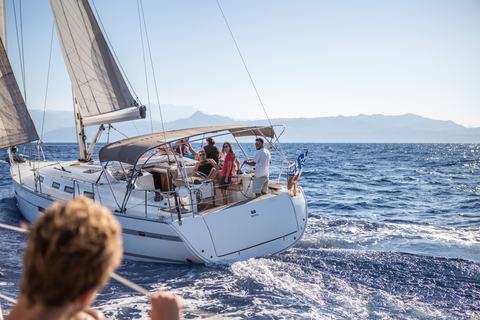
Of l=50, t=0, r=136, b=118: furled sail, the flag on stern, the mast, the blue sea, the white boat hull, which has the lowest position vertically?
the blue sea

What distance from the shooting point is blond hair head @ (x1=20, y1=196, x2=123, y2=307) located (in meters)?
0.94

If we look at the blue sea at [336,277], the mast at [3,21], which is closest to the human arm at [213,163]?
the blue sea at [336,277]

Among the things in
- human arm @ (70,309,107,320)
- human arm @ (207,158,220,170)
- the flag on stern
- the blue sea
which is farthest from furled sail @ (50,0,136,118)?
human arm @ (70,309,107,320)

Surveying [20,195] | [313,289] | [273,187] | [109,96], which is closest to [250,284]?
[313,289]

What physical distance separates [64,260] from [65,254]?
0.01 m

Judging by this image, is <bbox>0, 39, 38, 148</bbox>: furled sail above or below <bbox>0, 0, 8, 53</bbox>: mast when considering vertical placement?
below

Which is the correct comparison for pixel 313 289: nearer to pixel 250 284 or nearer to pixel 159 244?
pixel 250 284

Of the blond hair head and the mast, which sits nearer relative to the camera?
the blond hair head

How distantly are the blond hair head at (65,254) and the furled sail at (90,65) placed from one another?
8.99 metres

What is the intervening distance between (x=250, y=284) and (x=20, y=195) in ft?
24.0

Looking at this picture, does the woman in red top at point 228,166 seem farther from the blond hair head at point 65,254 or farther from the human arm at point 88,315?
the blond hair head at point 65,254

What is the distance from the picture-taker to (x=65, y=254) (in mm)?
936

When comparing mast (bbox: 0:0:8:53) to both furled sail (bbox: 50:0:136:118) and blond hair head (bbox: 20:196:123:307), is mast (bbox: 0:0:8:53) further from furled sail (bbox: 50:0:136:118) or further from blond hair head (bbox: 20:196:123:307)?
blond hair head (bbox: 20:196:123:307)

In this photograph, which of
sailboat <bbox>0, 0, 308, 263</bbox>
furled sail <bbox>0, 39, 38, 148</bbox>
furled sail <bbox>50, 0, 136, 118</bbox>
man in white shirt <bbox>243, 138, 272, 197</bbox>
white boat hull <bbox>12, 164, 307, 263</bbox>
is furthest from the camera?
furled sail <bbox>50, 0, 136, 118</bbox>
